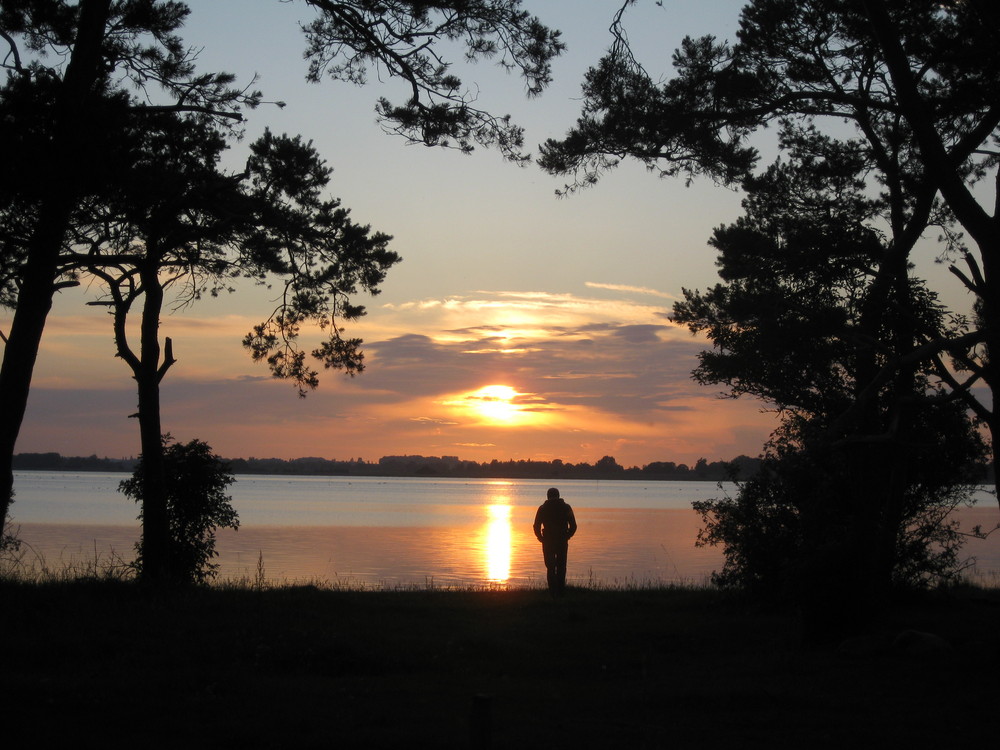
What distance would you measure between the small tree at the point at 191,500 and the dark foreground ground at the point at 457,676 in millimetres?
3059

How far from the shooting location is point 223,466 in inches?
648

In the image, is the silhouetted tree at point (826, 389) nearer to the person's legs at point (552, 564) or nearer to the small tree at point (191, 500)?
the person's legs at point (552, 564)

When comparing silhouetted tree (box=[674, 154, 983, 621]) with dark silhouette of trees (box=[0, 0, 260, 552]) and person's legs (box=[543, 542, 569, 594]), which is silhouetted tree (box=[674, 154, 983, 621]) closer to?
person's legs (box=[543, 542, 569, 594])

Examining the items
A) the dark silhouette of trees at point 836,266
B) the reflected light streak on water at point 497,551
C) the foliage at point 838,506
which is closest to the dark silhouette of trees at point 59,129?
the dark silhouette of trees at point 836,266

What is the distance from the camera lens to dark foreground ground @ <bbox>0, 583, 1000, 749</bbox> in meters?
6.78

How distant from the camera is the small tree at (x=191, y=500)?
15.8 m

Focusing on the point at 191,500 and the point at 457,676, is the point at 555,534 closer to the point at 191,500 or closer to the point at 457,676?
the point at 191,500

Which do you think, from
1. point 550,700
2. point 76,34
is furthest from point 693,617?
point 76,34

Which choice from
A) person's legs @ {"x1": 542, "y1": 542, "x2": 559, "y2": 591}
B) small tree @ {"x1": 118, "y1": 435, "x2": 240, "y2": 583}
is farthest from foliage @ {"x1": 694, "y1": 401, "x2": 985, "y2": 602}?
small tree @ {"x1": 118, "y1": 435, "x2": 240, "y2": 583}

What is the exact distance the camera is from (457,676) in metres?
9.07

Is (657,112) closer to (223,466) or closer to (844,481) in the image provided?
(844,481)

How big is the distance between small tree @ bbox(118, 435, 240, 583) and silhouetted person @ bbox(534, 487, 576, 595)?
5.15 meters

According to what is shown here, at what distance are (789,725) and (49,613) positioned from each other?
7737mm

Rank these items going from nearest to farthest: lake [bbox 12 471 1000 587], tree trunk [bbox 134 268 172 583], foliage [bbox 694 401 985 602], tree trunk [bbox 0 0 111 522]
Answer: tree trunk [bbox 0 0 111 522]
foliage [bbox 694 401 985 602]
tree trunk [bbox 134 268 172 583]
lake [bbox 12 471 1000 587]
